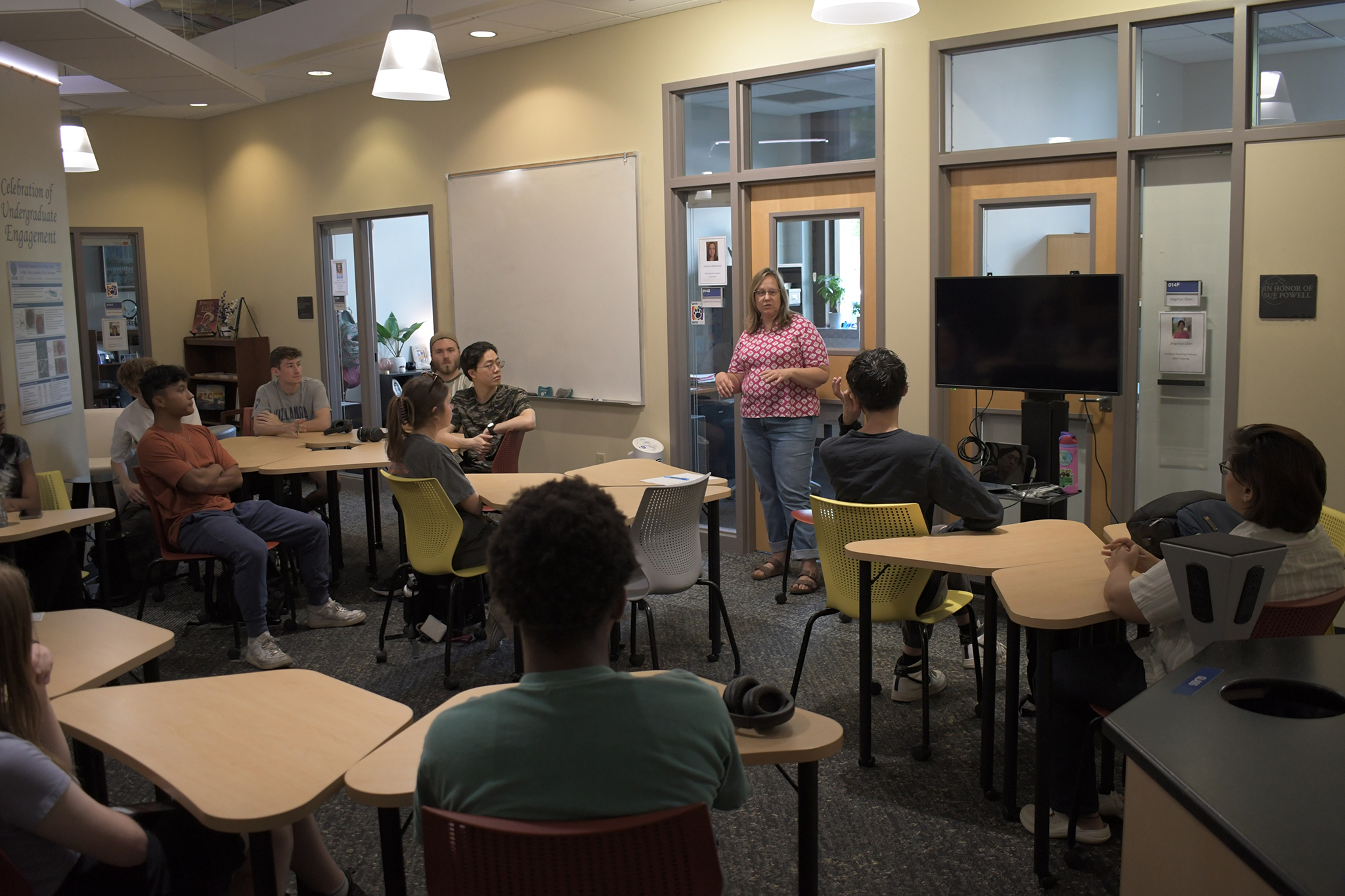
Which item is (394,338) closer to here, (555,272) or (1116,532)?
(555,272)

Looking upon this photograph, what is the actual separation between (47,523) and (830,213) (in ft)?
12.7

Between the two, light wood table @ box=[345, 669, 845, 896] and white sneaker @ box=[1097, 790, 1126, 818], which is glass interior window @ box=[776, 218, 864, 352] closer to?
white sneaker @ box=[1097, 790, 1126, 818]

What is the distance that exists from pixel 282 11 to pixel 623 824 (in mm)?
7350

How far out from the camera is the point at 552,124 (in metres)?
6.61

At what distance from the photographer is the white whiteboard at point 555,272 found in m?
6.35

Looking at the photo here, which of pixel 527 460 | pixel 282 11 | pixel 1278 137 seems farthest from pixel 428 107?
pixel 1278 137

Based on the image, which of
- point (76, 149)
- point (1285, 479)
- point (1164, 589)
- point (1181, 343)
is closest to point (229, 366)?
point (76, 149)

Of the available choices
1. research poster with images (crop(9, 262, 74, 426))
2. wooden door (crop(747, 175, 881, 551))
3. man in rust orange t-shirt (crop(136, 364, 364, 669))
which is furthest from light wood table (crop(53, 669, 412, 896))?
wooden door (crop(747, 175, 881, 551))

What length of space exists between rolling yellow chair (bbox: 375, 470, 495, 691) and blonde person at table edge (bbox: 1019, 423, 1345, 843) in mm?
2097

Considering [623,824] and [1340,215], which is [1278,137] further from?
[623,824]

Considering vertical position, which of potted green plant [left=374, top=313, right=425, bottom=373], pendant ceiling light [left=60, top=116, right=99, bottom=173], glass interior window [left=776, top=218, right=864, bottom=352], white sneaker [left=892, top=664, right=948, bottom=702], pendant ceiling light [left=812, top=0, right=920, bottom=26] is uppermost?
pendant ceiling light [left=60, top=116, right=99, bottom=173]

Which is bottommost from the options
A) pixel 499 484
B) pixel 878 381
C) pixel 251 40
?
pixel 499 484

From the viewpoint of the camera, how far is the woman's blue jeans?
17.7 feet

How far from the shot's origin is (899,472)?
3508 mm
